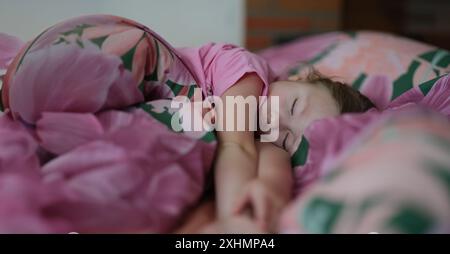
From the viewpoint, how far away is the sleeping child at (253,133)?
0.57 meters

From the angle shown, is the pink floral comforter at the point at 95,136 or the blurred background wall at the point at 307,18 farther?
the blurred background wall at the point at 307,18

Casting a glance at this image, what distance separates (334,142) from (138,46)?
31 centimetres

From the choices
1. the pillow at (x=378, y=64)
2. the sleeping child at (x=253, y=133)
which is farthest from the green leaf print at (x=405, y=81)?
the sleeping child at (x=253, y=133)

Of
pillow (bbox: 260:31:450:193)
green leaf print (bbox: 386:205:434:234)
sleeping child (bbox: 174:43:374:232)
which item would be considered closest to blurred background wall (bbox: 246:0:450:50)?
pillow (bbox: 260:31:450:193)

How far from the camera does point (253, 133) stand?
2.40 feet

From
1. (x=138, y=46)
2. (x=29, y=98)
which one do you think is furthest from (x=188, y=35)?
(x=29, y=98)

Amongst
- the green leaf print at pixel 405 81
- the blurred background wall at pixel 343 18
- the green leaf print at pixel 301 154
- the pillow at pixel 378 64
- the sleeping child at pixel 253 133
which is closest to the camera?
the sleeping child at pixel 253 133

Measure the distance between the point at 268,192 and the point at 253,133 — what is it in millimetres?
163

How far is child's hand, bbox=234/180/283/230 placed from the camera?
56cm

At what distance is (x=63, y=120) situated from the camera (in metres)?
0.65

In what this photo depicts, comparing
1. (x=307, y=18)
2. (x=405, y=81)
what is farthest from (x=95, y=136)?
(x=307, y=18)

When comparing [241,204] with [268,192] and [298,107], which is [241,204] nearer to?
[268,192]

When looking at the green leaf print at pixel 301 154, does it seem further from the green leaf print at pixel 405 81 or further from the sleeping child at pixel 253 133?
the green leaf print at pixel 405 81
